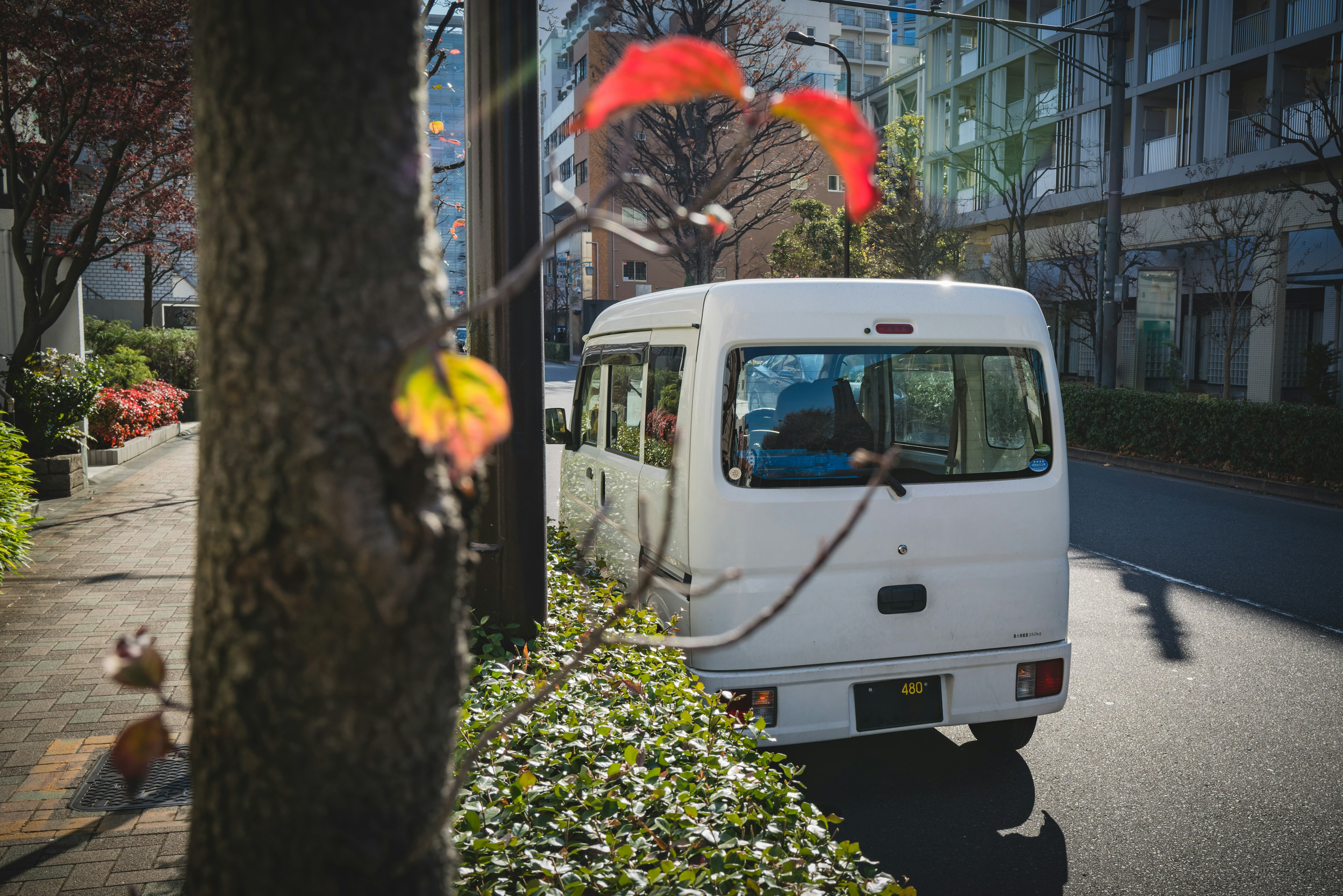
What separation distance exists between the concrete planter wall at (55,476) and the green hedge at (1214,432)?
12353 millimetres

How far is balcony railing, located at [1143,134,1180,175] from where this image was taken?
27.4 metres

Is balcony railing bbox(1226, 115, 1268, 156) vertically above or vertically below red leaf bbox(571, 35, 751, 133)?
above

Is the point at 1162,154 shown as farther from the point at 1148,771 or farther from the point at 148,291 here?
the point at 148,291

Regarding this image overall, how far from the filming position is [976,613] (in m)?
4.45

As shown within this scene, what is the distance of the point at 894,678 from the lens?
4.39m

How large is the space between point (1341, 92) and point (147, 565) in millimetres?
23752

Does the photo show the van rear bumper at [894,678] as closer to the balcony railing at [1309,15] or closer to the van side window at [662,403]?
the van side window at [662,403]

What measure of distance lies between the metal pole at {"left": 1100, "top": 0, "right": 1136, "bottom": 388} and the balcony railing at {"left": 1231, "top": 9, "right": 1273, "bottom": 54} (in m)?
8.60

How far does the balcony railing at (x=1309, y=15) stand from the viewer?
885 inches

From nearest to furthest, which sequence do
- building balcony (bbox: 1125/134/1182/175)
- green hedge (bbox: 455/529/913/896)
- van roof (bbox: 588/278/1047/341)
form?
green hedge (bbox: 455/529/913/896) < van roof (bbox: 588/278/1047/341) < building balcony (bbox: 1125/134/1182/175)

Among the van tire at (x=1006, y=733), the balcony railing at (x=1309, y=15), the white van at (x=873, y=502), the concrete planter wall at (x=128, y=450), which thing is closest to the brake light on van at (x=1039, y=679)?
the white van at (x=873, y=502)

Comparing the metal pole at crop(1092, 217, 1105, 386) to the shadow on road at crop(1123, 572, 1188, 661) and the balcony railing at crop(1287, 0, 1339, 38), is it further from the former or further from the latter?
the shadow on road at crop(1123, 572, 1188, 661)

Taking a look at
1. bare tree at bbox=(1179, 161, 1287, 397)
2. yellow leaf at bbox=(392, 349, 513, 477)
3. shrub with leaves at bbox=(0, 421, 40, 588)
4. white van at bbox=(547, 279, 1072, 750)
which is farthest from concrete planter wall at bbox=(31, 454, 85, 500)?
bare tree at bbox=(1179, 161, 1287, 397)

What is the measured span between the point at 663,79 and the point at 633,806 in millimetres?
2225
